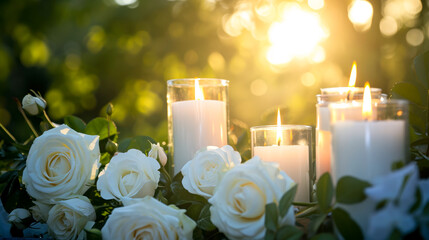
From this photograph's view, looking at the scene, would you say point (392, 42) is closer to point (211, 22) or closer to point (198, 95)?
point (211, 22)

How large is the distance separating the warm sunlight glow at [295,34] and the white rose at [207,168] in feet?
8.06

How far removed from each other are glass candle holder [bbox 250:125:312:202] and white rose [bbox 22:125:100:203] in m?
0.30

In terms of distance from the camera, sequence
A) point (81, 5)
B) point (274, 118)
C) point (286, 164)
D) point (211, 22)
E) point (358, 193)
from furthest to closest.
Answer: point (81, 5) → point (211, 22) → point (274, 118) → point (286, 164) → point (358, 193)

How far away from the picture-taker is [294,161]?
2.27ft

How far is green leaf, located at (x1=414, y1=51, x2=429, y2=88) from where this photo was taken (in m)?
0.66

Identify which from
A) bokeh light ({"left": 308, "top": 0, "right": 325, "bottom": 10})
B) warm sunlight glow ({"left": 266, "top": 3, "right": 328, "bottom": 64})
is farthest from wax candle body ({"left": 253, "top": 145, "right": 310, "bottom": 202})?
bokeh light ({"left": 308, "top": 0, "right": 325, "bottom": 10})

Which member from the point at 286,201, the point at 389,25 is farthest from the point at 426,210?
the point at 389,25

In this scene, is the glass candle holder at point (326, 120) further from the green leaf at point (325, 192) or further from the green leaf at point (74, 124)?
the green leaf at point (74, 124)

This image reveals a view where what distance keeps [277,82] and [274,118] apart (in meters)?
2.40

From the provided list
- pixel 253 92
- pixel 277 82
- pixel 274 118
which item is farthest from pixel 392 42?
pixel 274 118

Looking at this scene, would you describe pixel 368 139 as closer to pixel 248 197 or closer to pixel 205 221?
pixel 248 197

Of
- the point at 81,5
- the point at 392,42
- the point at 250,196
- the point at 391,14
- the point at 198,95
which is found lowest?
the point at 250,196

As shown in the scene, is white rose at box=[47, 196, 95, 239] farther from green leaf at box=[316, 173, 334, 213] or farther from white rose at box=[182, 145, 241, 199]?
green leaf at box=[316, 173, 334, 213]

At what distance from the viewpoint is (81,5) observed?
384 centimetres
